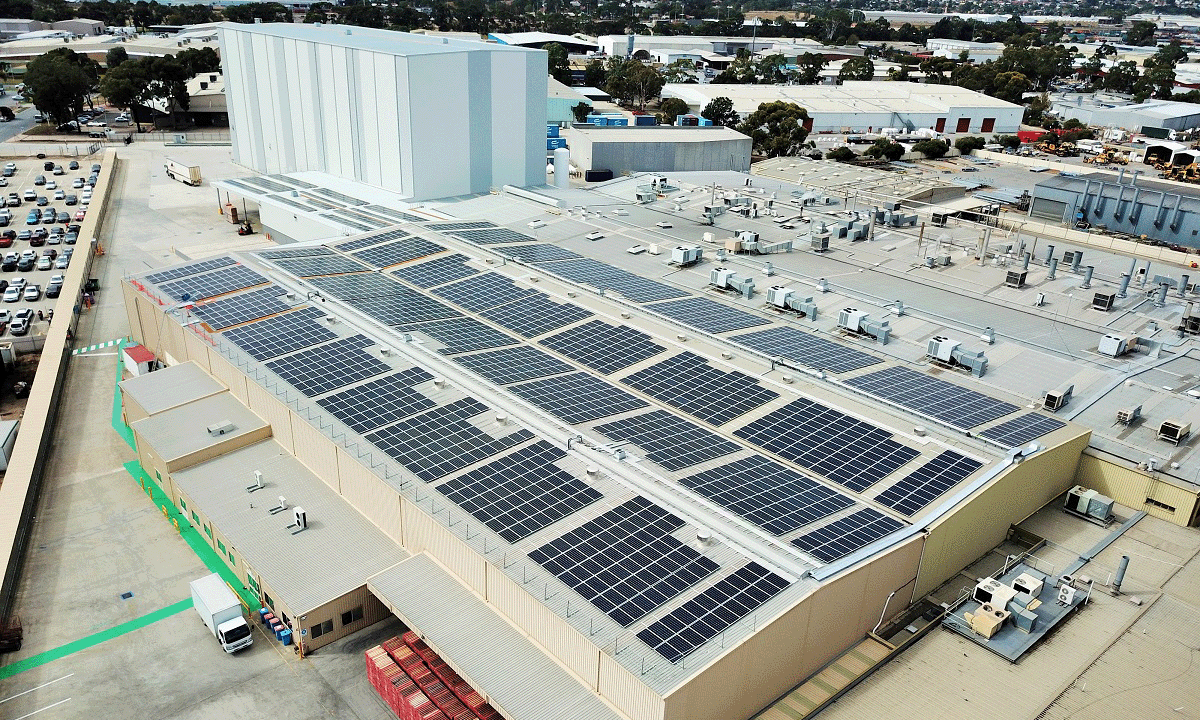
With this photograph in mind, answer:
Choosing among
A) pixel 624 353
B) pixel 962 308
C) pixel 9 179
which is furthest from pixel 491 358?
pixel 9 179

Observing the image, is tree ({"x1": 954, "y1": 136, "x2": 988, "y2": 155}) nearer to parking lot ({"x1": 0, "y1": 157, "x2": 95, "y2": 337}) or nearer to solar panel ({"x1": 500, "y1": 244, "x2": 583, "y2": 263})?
solar panel ({"x1": 500, "y1": 244, "x2": 583, "y2": 263})

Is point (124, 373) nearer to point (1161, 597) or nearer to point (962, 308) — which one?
point (962, 308)

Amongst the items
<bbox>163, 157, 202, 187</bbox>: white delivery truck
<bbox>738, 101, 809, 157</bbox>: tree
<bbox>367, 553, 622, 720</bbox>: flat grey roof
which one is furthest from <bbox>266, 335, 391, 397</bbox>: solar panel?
<bbox>738, 101, 809, 157</bbox>: tree

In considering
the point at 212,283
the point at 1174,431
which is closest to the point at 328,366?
the point at 212,283

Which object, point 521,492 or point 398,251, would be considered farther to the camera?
point 398,251

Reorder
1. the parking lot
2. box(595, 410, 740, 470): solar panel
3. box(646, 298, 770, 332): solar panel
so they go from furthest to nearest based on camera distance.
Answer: the parking lot
box(646, 298, 770, 332): solar panel
box(595, 410, 740, 470): solar panel

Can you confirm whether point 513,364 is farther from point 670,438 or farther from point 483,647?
point 483,647
